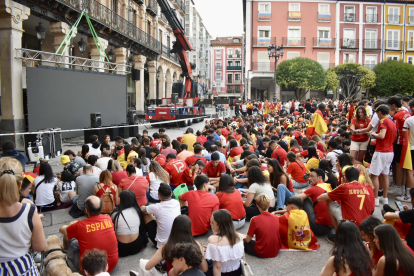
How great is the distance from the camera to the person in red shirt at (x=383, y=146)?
6.36m

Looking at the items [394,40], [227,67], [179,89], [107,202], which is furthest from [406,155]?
[227,67]

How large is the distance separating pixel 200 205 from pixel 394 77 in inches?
1513

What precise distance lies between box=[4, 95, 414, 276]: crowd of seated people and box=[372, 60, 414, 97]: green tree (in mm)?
32765

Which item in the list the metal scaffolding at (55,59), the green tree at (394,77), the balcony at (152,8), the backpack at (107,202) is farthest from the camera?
the green tree at (394,77)

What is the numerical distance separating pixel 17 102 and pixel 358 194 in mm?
12665

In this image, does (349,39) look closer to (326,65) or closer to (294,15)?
(326,65)

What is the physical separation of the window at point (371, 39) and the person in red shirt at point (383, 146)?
39433mm

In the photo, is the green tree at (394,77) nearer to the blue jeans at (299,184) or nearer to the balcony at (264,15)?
the balcony at (264,15)

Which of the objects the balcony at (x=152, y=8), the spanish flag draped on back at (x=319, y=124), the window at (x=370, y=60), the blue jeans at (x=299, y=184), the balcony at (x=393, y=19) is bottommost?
the blue jeans at (x=299, y=184)

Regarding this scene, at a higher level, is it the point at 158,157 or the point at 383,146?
the point at 383,146

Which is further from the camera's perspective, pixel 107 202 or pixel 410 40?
pixel 410 40

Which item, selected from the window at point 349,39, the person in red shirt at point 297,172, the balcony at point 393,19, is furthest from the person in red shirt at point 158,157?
the balcony at point 393,19

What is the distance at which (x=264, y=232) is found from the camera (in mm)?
4531

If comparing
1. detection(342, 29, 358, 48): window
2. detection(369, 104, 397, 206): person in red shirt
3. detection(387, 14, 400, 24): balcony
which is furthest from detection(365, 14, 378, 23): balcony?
detection(369, 104, 397, 206): person in red shirt
